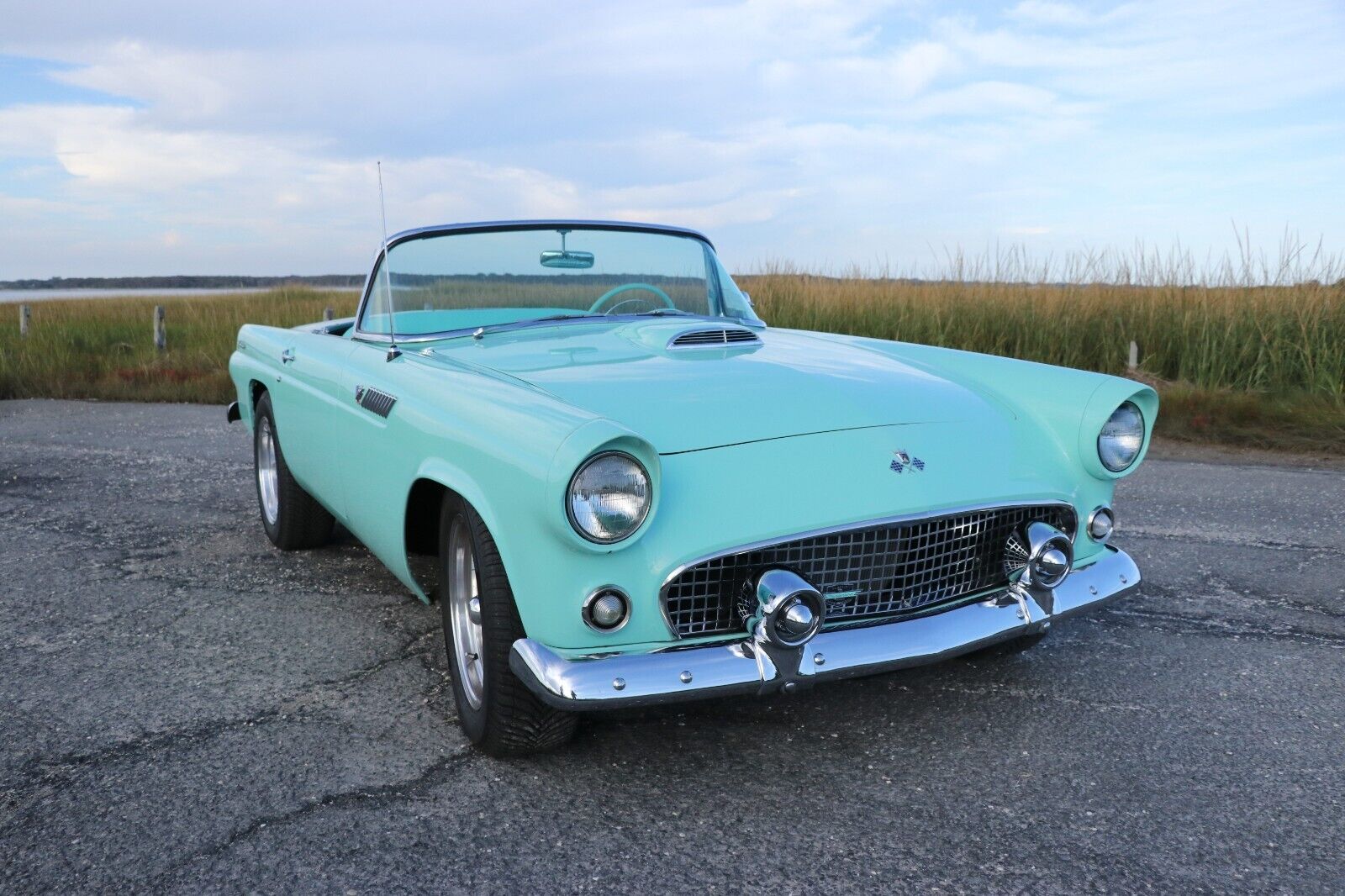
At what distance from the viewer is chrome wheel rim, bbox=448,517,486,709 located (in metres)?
2.65

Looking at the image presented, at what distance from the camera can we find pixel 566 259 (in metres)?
3.86

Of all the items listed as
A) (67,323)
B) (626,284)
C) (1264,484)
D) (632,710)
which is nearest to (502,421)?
(632,710)

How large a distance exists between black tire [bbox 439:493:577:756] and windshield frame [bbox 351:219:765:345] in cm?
114

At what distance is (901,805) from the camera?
231 centimetres

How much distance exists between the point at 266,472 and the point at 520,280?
1.68 metres

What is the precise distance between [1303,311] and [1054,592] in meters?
7.64

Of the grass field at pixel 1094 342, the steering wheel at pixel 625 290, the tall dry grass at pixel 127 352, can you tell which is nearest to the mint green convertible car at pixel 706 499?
the steering wheel at pixel 625 290

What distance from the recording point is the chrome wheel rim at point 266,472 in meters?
4.62

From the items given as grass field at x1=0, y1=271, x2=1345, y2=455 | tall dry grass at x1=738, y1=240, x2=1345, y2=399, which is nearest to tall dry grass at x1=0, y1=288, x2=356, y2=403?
grass field at x1=0, y1=271, x2=1345, y2=455

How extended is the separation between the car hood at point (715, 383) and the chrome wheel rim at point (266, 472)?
153 cm

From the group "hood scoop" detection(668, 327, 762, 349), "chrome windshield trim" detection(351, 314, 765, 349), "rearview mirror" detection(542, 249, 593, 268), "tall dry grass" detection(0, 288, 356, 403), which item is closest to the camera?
"hood scoop" detection(668, 327, 762, 349)

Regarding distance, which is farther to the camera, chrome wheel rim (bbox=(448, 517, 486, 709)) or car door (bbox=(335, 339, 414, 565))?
car door (bbox=(335, 339, 414, 565))

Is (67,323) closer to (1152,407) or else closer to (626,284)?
(626,284)

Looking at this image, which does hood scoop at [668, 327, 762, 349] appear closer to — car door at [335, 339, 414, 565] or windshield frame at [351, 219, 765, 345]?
windshield frame at [351, 219, 765, 345]
